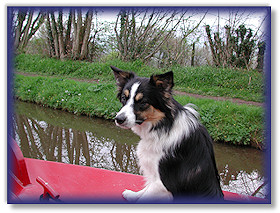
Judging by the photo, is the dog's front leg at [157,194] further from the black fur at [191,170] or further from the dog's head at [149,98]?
the dog's head at [149,98]

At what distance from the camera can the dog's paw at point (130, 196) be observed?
193 centimetres

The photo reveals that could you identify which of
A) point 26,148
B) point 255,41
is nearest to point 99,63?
point 26,148

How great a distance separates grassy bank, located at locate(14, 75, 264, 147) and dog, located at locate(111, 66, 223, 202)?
9.32 ft

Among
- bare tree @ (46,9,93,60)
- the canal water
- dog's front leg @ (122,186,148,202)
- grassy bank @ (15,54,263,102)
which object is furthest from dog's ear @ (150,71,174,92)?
bare tree @ (46,9,93,60)

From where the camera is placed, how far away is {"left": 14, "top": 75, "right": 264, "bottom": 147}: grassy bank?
4.41m

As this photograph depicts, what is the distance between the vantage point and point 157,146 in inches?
70.2

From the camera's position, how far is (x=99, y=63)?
5.95 m

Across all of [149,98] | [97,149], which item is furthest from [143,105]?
[97,149]

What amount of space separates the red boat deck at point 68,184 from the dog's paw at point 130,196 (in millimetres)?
45

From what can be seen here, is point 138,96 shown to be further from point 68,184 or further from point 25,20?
point 25,20

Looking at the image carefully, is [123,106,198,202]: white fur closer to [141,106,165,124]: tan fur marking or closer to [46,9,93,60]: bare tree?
[141,106,165,124]: tan fur marking

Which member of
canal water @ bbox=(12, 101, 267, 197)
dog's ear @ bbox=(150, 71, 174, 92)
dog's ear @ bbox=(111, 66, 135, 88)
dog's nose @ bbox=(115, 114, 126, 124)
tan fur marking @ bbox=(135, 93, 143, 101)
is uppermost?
dog's ear @ bbox=(111, 66, 135, 88)

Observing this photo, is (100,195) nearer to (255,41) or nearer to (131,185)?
(131,185)

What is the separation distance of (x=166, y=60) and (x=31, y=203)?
4465 millimetres
